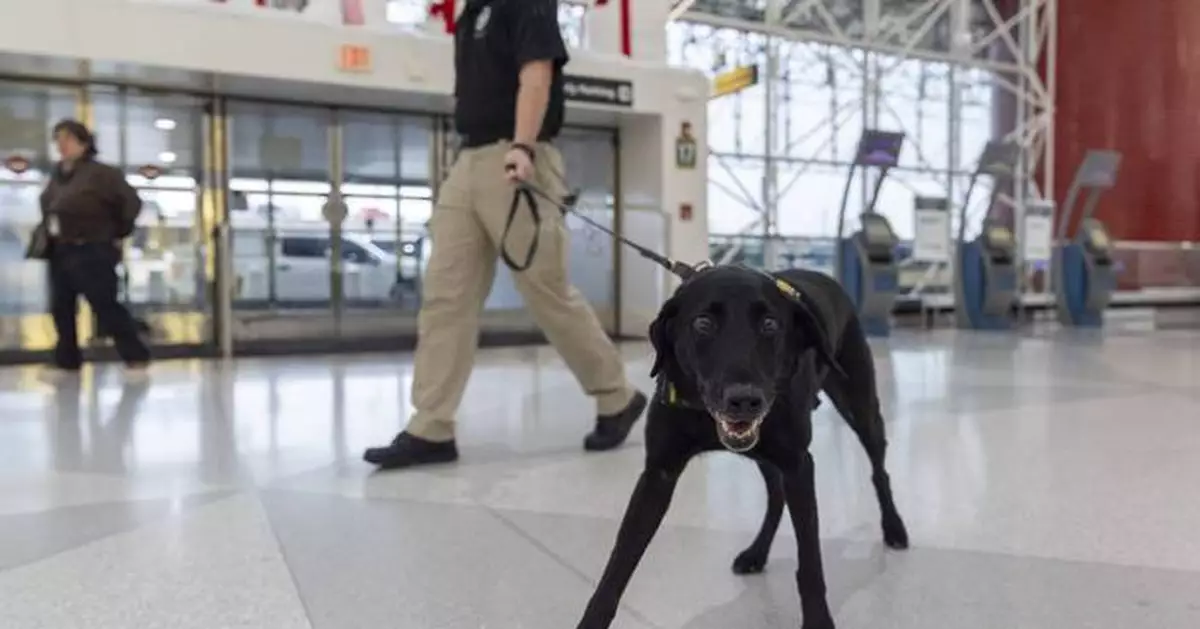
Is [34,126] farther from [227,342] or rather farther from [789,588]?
[789,588]

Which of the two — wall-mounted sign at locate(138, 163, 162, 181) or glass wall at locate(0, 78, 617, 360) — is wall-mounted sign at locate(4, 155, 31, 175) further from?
wall-mounted sign at locate(138, 163, 162, 181)

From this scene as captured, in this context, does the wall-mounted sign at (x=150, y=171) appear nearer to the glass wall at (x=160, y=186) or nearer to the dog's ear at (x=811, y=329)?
the glass wall at (x=160, y=186)

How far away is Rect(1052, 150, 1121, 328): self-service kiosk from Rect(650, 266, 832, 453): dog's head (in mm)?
9866

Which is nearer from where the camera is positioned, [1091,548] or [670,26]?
[1091,548]

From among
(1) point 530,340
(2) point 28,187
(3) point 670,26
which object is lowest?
(1) point 530,340

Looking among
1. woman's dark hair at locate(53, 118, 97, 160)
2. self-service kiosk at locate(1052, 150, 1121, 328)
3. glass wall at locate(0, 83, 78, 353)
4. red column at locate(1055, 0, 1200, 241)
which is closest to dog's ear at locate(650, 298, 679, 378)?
woman's dark hair at locate(53, 118, 97, 160)

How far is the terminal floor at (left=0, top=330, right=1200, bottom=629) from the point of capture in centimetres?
169

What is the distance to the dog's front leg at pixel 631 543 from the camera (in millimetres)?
1457

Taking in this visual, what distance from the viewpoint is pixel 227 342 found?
749 centimetres

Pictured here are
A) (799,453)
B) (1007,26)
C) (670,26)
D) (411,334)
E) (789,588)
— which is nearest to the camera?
(799,453)

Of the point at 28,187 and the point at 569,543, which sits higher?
the point at 28,187

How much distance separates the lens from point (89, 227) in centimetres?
571

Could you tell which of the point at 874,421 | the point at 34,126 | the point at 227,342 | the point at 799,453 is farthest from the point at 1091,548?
the point at 34,126

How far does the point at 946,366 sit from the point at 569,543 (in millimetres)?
4379
